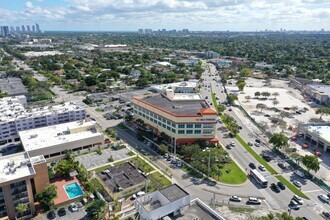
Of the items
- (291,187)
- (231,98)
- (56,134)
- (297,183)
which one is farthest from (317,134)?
(56,134)

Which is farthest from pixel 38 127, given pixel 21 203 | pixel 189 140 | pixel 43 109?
pixel 189 140

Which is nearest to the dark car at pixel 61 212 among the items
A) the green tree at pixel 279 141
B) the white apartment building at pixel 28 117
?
the white apartment building at pixel 28 117

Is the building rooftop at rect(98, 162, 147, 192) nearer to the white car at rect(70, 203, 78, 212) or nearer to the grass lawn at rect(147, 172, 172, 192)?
the grass lawn at rect(147, 172, 172, 192)

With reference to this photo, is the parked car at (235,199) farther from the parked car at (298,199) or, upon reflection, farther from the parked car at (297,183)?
the parked car at (297,183)

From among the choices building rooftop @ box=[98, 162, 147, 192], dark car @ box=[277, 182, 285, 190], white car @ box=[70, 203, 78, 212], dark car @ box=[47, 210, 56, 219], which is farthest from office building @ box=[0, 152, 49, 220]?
dark car @ box=[277, 182, 285, 190]

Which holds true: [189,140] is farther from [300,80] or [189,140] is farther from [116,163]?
[300,80]

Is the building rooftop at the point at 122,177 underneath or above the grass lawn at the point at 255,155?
above
